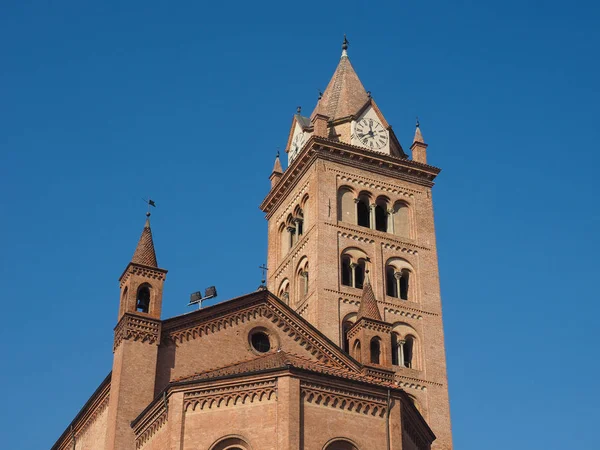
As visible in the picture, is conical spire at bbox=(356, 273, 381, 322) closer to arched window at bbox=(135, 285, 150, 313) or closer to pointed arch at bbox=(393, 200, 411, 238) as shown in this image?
arched window at bbox=(135, 285, 150, 313)

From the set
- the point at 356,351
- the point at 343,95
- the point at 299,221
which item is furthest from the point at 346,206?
the point at 356,351

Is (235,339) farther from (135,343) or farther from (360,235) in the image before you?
(360,235)

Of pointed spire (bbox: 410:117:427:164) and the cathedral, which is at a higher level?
pointed spire (bbox: 410:117:427:164)

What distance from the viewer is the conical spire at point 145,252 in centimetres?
3142

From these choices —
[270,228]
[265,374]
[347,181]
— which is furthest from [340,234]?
[265,374]

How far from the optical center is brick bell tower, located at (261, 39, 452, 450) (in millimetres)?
40812

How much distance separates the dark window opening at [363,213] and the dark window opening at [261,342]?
45.5ft

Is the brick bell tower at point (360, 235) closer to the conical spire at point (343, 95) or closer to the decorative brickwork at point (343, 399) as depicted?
the conical spire at point (343, 95)

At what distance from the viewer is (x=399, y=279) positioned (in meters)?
43.1

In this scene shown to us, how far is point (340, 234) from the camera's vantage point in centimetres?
4281

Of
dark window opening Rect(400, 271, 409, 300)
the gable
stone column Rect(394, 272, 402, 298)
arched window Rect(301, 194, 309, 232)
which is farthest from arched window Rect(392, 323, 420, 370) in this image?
the gable

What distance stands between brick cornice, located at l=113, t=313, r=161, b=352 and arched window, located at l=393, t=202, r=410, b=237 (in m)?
17.5

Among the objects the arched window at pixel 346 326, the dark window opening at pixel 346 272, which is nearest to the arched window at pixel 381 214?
the dark window opening at pixel 346 272

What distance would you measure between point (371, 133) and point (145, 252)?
58.9ft
